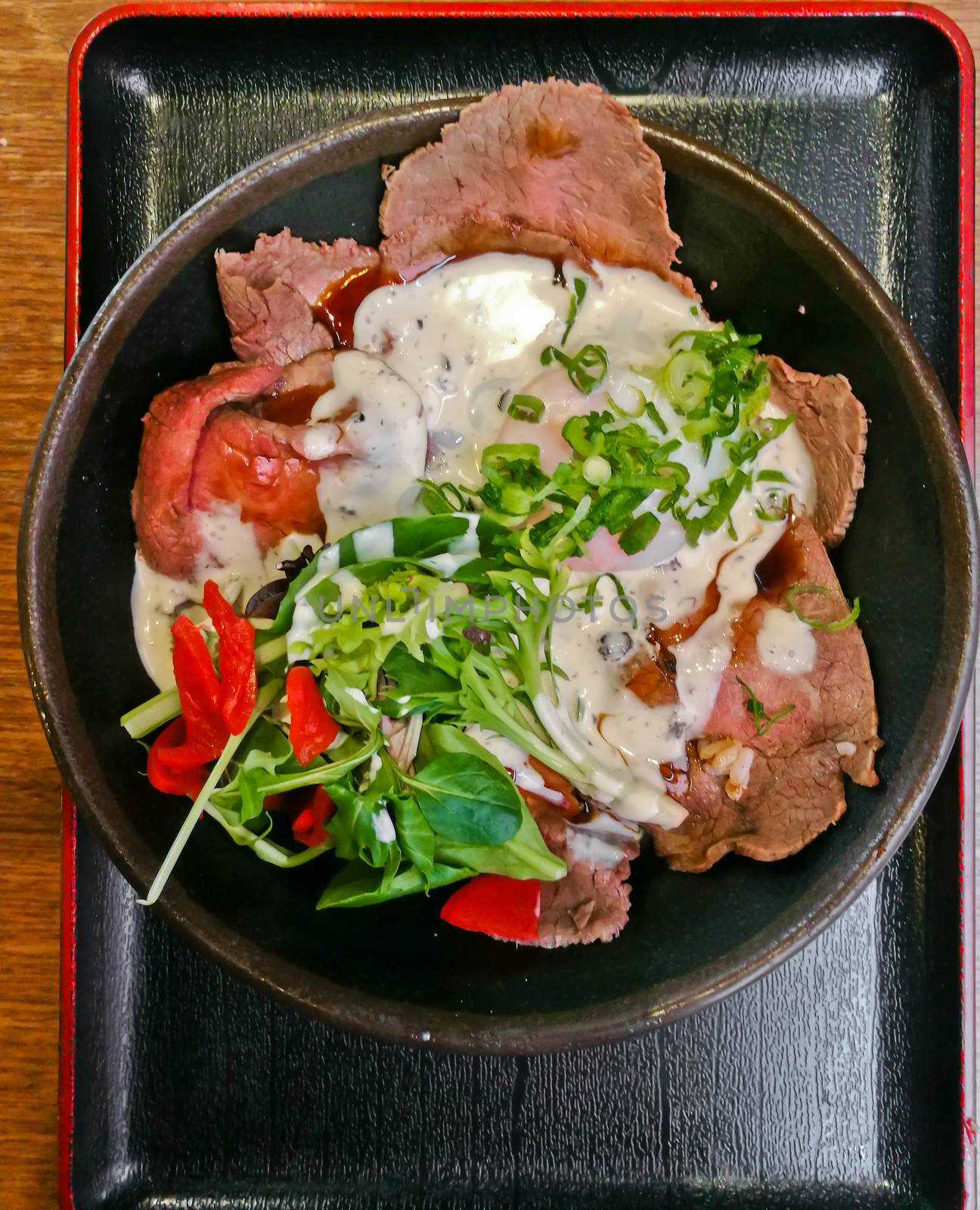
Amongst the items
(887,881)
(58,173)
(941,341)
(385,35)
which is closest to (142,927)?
(887,881)

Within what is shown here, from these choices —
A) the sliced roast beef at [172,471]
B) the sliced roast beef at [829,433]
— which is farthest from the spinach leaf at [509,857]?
the sliced roast beef at [829,433]

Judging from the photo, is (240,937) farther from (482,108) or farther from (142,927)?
(482,108)

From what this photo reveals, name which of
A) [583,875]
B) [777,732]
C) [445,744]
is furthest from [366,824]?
[777,732]

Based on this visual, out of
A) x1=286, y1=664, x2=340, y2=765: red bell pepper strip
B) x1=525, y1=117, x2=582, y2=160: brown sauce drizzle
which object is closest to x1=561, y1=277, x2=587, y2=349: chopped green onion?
x1=525, y1=117, x2=582, y2=160: brown sauce drizzle

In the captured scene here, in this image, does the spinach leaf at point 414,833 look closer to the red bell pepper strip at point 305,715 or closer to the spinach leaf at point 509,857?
the spinach leaf at point 509,857

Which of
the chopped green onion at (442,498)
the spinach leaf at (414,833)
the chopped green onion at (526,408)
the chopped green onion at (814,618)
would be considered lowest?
the spinach leaf at (414,833)

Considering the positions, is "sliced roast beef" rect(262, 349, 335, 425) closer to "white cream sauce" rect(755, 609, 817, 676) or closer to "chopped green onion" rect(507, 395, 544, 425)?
"chopped green onion" rect(507, 395, 544, 425)
